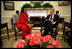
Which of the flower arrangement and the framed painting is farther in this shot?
the framed painting

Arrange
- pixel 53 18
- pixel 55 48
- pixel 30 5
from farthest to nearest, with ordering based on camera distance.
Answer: pixel 30 5, pixel 53 18, pixel 55 48

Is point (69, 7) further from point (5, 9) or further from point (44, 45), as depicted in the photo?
point (5, 9)

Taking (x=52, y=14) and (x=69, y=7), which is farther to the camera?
(x=52, y=14)

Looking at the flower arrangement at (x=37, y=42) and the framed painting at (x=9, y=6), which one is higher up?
the framed painting at (x=9, y=6)

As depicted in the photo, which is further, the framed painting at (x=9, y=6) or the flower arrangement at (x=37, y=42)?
the framed painting at (x=9, y=6)

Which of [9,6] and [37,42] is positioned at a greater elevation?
[9,6]

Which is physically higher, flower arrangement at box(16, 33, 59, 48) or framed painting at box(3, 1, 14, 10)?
framed painting at box(3, 1, 14, 10)

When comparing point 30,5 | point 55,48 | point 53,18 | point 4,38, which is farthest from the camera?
point 30,5

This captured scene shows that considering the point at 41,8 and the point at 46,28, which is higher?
the point at 41,8

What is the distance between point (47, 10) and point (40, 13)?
0.23 meters

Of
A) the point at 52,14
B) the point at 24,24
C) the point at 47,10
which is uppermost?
the point at 47,10

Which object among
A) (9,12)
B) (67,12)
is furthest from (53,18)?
(9,12)

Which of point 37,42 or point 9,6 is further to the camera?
point 9,6

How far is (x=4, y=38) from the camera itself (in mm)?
789
